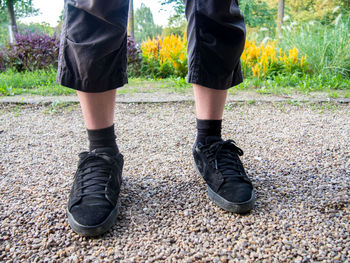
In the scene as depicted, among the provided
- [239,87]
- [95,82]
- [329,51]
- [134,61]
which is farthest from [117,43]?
[329,51]

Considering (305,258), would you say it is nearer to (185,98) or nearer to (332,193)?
(332,193)

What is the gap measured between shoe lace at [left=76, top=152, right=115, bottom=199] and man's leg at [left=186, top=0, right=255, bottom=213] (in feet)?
1.32

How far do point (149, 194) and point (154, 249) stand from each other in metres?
0.33

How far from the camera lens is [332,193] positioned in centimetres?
118

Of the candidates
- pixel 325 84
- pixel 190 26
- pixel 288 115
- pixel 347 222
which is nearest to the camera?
pixel 347 222

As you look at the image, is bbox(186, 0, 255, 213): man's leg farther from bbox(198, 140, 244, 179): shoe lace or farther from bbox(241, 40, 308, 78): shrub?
bbox(241, 40, 308, 78): shrub

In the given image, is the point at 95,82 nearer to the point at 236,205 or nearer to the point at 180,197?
the point at 180,197

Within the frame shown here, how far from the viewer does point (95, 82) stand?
3.36 ft

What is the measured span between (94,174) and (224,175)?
0.49m

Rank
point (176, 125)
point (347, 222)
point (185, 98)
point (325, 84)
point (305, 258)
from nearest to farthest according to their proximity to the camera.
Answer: point (305, 258)
point (347, 222)
point (176, 125)
point (185, 98)
point (325, 84)

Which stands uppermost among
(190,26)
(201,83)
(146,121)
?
(190,26)

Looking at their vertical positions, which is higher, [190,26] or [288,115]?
[190,26]

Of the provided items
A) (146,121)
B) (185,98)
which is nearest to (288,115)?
(185,98)

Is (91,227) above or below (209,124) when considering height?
below
